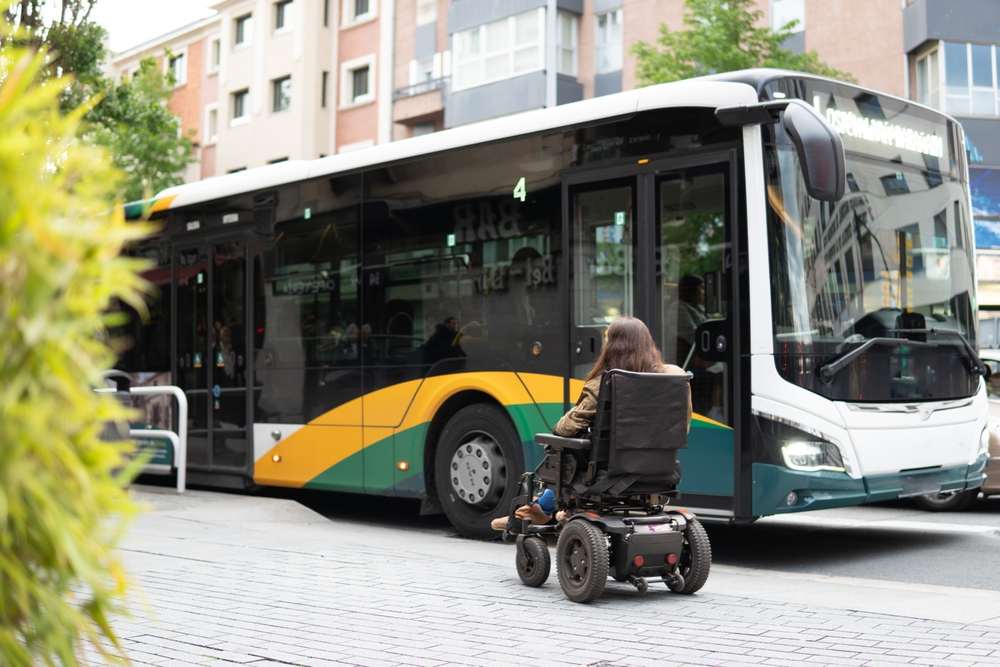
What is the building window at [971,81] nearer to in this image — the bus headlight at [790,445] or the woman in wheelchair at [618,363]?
the bus headlight at [790,445]

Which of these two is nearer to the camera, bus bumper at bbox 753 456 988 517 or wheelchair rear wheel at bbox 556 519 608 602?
wheelchair rear wheel at bbox 556 519 608 602

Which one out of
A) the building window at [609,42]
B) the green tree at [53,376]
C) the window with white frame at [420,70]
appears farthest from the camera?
the window with white frame at [420,70]

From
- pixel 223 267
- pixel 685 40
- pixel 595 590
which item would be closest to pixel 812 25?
pixel 685 40

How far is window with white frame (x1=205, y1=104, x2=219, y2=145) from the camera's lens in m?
42.8

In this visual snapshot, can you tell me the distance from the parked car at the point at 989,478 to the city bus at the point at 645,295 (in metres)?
2.27

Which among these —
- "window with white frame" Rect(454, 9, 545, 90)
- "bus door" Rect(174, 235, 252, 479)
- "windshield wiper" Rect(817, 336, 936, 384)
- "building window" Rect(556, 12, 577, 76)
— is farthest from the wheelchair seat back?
"building window" Rect(556, 12, 577, 76)

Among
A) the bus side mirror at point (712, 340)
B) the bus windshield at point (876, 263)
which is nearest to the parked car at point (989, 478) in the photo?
the bus windshield at point (876, 263)

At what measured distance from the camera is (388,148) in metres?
10.1

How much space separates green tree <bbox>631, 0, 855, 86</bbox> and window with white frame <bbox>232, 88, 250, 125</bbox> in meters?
22.9

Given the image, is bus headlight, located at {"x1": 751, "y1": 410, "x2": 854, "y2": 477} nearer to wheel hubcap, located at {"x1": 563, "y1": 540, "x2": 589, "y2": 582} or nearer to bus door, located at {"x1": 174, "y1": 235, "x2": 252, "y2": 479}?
wheel hubcap, located at {"x1": 563, "y1": 540, "x2": 589, "y2": 582}

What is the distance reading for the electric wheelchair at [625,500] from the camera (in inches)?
236

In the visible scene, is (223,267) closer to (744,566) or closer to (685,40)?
(744,566)

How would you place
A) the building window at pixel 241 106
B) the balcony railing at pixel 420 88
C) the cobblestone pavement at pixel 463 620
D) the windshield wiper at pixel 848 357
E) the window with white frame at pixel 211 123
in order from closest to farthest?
the cobblestone pavement at pixel 463 620 < the windshield wiper at pixel 848 357 < the balcony railing at pixel 420 88 < the building window at pixel 241 106 < the window with white frame at pixel 211 123

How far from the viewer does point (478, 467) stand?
9.05m
